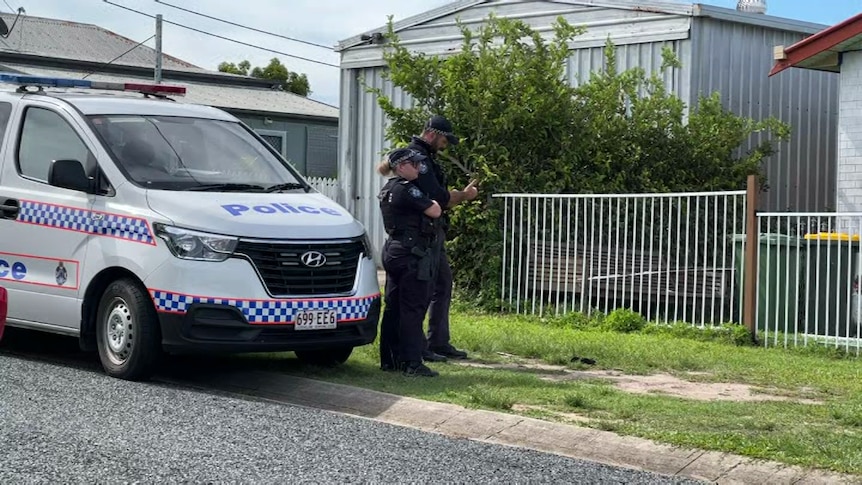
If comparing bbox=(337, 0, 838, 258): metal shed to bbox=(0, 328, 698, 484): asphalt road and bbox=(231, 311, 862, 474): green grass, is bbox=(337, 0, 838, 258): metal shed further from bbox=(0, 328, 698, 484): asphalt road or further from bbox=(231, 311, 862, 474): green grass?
bbox=(0, 328, 698, 484): asphalt road

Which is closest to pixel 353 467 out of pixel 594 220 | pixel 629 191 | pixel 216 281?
pixel 216 281

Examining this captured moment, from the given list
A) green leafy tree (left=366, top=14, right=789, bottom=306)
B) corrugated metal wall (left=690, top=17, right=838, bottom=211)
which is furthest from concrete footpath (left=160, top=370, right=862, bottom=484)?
corrugated metal wall (left=690, top=17, right=838, bottom=211)

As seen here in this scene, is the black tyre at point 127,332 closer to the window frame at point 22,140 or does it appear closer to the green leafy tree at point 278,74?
the window frame at point 22,140

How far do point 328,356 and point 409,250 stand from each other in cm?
113

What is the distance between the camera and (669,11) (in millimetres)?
17484

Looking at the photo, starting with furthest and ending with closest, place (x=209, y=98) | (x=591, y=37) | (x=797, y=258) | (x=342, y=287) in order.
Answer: (x=209, y=98) → (x=591, y=37) → (x=797, y=258) → (x=342, y=287)

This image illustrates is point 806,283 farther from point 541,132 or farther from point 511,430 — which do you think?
point 511,430

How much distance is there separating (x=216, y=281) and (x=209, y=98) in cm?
2319

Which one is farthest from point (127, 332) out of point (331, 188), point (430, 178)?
point (331, 188)

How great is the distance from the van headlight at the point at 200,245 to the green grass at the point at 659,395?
4.17 feet

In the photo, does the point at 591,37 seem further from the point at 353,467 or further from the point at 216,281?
the point at 353,467

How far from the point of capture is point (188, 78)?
3506 cm

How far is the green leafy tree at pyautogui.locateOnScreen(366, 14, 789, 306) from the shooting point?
14.7 metres

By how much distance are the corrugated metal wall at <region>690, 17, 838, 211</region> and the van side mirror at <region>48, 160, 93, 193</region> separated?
10085 millimetres
